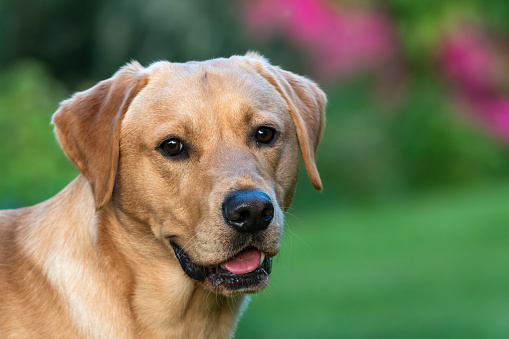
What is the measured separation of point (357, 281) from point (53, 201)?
5.65 meters

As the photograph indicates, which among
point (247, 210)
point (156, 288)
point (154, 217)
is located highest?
point (247, 210)

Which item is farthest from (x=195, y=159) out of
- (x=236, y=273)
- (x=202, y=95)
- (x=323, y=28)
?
(x=323, y=28)

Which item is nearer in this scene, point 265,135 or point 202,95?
point 202,95

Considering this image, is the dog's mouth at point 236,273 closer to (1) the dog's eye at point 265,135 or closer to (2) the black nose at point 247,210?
(2) the black nose at point 247,210

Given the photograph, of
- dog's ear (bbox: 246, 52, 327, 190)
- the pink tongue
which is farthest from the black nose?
dog's ear (bbox: 246, 52, 327, 190)

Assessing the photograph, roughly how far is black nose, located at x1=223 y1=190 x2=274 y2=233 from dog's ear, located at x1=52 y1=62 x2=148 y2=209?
22.4 inches

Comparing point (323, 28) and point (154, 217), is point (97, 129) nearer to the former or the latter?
point (154, 217)

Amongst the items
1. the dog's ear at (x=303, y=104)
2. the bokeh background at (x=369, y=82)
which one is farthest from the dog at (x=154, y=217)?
the bokeh background at (x=369, y=82)

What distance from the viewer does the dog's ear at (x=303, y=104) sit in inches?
166

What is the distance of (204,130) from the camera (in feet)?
12.6

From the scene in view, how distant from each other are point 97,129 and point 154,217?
0.49 m

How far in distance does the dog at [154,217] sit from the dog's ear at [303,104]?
0.56 ft

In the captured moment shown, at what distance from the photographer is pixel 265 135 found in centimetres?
403

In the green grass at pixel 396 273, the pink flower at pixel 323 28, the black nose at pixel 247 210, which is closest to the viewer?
the black nose at pixel 247 210
